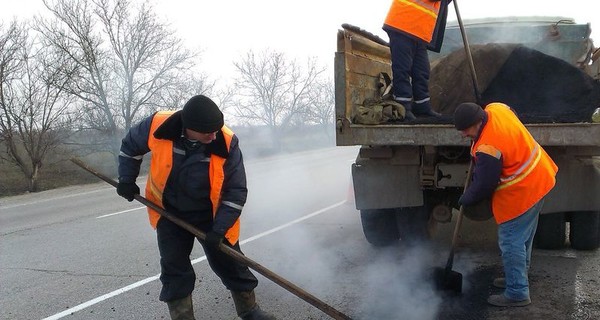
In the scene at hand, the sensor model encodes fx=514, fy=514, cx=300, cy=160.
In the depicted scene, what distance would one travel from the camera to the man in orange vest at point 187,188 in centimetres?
301

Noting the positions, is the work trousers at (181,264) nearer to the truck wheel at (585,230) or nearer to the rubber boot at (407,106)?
the rubber boot at (407,106)

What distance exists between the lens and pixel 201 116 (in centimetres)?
283

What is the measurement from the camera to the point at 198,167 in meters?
3.04

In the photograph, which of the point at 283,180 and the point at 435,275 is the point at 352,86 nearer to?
the point at 435,275

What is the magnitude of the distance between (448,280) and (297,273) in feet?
4.42

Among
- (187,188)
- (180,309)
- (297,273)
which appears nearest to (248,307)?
(180,309)

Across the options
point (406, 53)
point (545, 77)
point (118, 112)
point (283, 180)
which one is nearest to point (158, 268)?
point (406, 53)

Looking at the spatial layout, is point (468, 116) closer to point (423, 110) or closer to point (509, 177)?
point (509, 177)

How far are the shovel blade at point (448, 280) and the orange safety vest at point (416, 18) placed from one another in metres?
1.95

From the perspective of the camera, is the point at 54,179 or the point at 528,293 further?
the point at 54,179

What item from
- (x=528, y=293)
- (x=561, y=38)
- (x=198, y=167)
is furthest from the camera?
(x=561, y=38)

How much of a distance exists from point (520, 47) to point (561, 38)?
3.58 ft

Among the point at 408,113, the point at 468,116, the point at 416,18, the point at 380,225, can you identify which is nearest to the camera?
the point at 468,116

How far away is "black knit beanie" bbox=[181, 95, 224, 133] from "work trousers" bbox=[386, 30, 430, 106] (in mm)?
1986
